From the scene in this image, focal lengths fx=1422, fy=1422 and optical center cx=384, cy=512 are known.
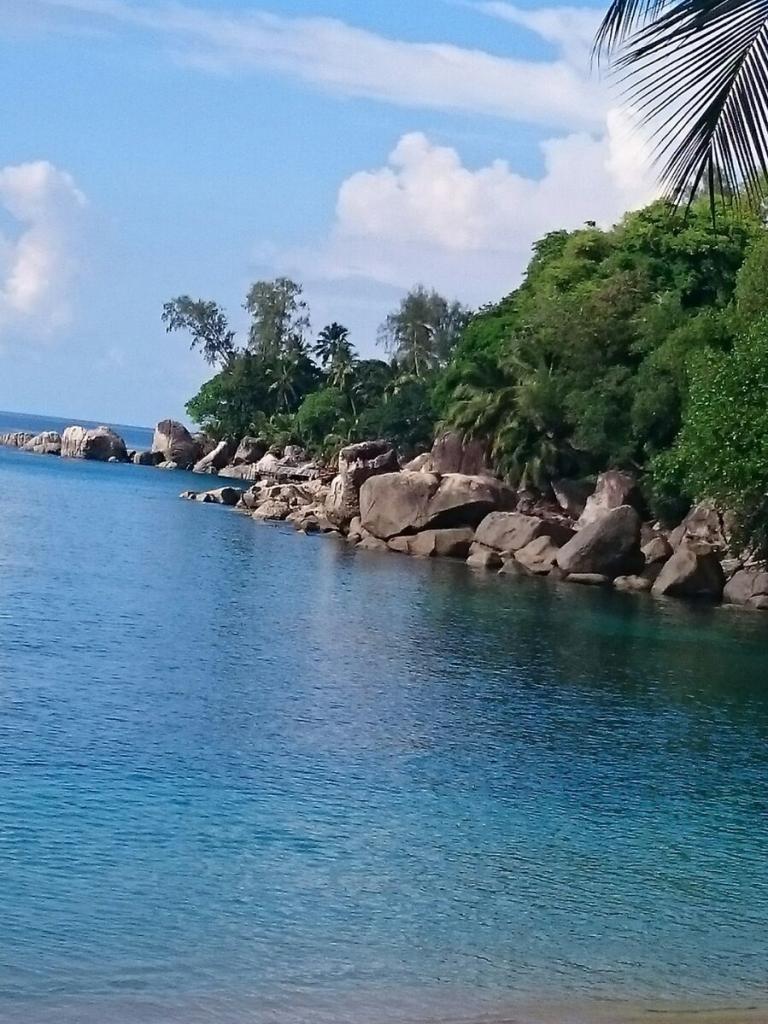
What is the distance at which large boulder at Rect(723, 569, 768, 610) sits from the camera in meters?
41.0

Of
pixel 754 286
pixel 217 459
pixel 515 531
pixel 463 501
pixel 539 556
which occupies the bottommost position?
pixel 539 556

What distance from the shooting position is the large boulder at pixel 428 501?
52000mm

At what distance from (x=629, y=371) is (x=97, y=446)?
3213 inches

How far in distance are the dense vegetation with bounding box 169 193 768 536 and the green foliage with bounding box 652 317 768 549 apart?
0.04 meters

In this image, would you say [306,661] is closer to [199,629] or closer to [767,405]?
[199,629]

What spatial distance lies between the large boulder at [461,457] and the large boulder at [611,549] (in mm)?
11840

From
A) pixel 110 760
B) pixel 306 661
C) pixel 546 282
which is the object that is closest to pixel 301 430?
pixel 546 282

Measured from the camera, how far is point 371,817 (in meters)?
16.0

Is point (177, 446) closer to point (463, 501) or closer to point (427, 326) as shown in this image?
point (427, 326)

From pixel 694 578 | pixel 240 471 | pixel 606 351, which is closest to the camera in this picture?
pixel 694 578

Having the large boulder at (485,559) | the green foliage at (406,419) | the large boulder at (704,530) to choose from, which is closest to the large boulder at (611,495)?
the large boulder at (704,530)

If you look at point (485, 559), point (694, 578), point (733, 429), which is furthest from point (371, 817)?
point (485, 559)

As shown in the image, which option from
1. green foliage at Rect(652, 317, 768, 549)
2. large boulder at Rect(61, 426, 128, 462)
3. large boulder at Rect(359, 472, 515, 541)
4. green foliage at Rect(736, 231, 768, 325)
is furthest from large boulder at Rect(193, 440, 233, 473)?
green foliage at Rect(652, 317, 768, 549)

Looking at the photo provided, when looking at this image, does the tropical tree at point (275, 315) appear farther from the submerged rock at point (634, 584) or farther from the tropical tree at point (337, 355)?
the submerged rock at point (634, 584)
